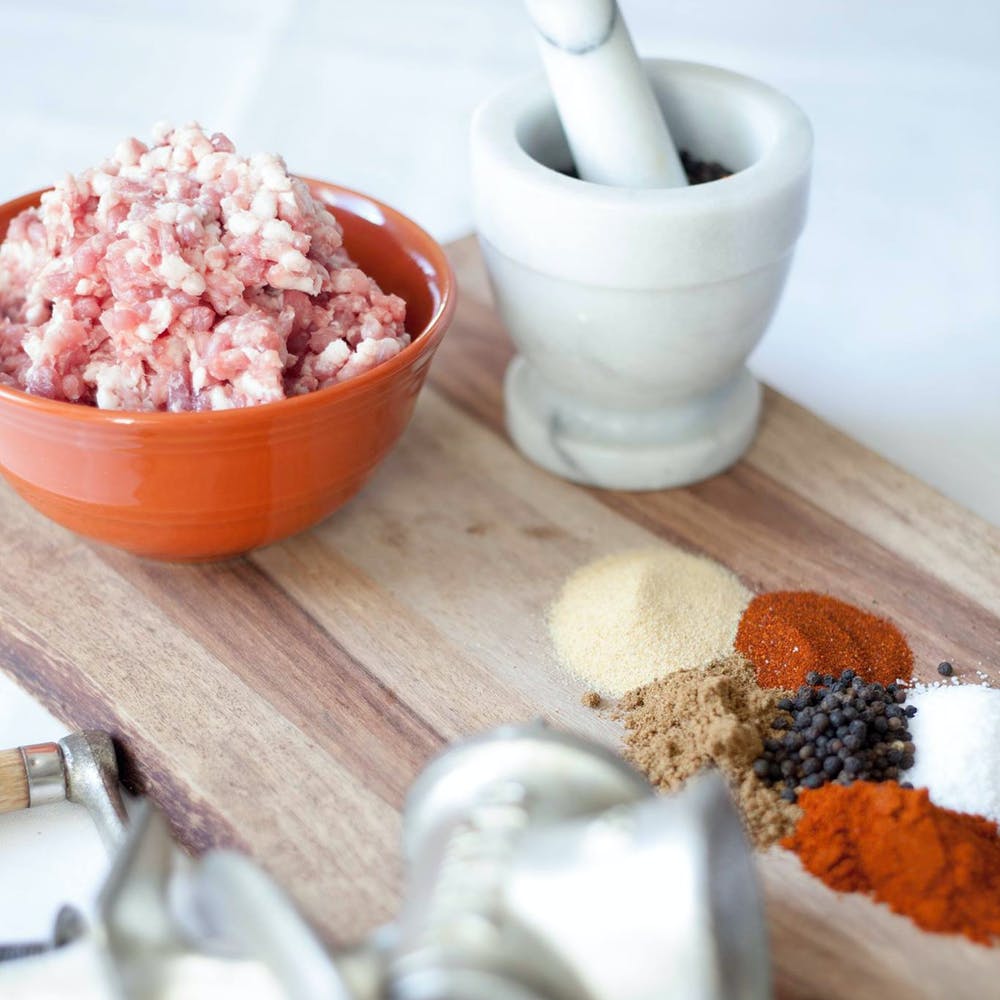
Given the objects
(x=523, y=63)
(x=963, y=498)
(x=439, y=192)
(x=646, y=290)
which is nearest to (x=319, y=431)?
(x=646, y=290)

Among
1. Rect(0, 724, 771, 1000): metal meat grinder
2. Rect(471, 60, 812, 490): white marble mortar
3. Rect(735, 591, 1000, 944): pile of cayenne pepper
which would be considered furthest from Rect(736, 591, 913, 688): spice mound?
Rect(0, 724, 771, 1000): metal meat grinder

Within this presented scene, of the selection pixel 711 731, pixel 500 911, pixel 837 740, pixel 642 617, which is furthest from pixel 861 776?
pixel 500 911

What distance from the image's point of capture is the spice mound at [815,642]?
1482 mm

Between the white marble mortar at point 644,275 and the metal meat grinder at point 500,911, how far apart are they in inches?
26.3

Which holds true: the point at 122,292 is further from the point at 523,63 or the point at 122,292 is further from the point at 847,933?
the point at 523,63

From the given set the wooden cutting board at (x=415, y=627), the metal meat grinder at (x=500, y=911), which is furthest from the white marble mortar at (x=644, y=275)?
the metal meat grinder at (x=500, y=911)

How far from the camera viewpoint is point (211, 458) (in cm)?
143

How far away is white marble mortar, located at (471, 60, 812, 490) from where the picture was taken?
1563 mm

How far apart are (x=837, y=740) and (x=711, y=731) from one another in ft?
0.38

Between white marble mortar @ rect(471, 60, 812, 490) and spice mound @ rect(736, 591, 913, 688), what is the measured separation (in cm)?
29

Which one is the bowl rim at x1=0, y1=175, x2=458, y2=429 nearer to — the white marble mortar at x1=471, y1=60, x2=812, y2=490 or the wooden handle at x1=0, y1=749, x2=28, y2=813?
the white marble mortar at x1=471, y1=60, x2=812, y2=490

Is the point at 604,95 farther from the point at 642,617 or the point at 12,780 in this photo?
the point at 12,780

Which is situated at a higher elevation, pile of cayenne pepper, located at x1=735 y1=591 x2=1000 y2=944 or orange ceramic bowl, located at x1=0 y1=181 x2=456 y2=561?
orange ceramic bowl, located at x1=0 y1=181 x2=456 y2=561

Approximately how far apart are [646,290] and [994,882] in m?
0.70
